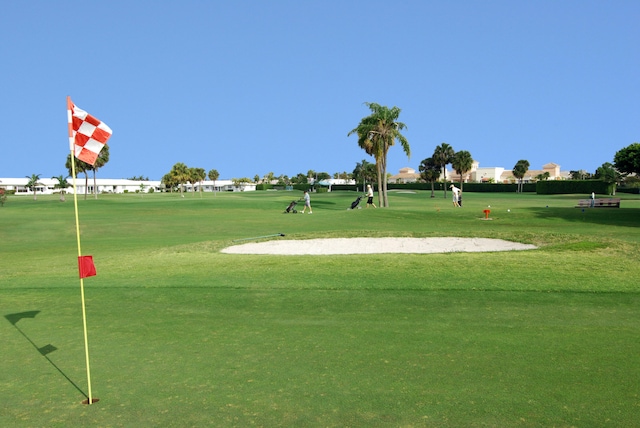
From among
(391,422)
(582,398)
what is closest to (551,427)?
(582,398)

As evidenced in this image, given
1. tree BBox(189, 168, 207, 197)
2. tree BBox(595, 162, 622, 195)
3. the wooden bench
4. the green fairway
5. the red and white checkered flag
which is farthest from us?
tree BBox(189, 168, 207, 197)

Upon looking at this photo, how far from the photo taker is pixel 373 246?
22.2 m

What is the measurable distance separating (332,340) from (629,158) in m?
62.0

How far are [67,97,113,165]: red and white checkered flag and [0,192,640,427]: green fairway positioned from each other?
3.00 metres

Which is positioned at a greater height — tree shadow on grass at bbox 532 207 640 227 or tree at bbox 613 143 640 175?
tree at bbox 613 143 640 175

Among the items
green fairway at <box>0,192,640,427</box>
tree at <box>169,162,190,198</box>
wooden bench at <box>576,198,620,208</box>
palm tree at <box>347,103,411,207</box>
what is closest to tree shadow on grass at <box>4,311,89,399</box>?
green fairway at <box>0,192,640,427</box>

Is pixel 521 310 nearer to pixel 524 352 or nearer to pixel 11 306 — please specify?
pixel 524 352

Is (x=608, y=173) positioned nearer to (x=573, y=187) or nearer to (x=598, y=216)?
(x=573, y=187)

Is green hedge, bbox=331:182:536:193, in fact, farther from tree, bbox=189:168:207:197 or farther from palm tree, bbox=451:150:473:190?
tree, bbox=189:168:207:197

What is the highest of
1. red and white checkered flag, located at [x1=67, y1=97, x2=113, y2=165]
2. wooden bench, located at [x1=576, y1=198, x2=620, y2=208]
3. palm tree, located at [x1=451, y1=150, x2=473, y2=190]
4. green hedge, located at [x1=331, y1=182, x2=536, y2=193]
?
palm tree, located at [x1=451, y1=150, x2=473, y2=190]

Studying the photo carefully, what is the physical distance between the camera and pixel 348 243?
23031 millimetres

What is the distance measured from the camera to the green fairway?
5.90m

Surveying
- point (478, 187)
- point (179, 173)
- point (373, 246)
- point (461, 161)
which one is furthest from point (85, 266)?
point (179, 173)

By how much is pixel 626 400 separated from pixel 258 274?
1045 centimetres
